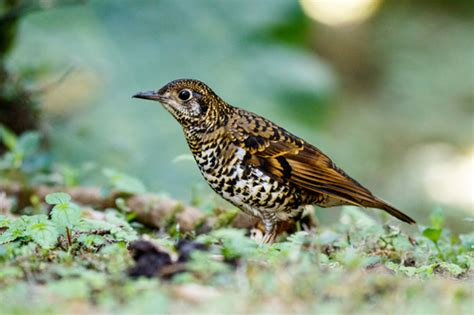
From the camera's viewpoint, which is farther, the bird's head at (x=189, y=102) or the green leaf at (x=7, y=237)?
the bird's head at (x=189, y=102)

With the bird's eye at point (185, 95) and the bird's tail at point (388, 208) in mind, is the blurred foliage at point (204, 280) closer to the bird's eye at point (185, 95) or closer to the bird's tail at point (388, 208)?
the bird's tail at point (388, 208)

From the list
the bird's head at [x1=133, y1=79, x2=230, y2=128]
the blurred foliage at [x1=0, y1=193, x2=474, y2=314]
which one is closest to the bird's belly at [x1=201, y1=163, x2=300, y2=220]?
the bird's head at [x1=133, y1=79, x2=230, y2=128]

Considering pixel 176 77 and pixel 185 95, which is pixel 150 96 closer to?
A: pixel 185 95

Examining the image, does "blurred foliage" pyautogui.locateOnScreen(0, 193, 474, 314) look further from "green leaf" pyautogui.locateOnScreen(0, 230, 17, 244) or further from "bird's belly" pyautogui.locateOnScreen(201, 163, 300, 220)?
"bird's belly" pyautogui.locateOnScreen(201, 163, 300, 220)

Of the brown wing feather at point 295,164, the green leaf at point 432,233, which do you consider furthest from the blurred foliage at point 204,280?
the brown wing feather at point 295,164

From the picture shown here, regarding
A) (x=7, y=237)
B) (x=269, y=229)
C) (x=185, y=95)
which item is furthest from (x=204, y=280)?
(x=185, y=95)

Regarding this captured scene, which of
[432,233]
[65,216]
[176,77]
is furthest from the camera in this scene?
[176,77]
